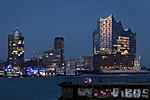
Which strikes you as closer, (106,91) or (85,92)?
(106,91)

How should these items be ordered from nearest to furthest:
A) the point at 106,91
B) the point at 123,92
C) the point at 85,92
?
the point at 123,92
the point at 106,91
the point at 85,92

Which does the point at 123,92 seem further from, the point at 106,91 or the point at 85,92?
the point at 85,92

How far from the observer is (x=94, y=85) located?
2240 inches

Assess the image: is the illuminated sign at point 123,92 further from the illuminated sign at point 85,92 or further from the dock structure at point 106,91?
the illuminated sign at point 85,92

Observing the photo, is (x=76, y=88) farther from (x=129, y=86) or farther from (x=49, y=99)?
(x=49, y=99)

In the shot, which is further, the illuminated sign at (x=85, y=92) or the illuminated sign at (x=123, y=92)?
the illuminated sign at (x=85, y=92)

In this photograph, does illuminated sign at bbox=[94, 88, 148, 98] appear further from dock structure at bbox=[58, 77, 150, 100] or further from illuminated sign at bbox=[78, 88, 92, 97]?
illuminated sign at bbox=[78, 88, 92, 97]

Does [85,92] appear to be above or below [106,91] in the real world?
below

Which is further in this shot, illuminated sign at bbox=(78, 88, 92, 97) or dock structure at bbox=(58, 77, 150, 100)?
illuminated sign at bbox=(78, 88, 92, 97)

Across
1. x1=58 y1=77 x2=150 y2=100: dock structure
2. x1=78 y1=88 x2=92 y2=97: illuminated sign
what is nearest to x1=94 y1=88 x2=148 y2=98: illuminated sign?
x1=58 y1=77 x2=150 y2=100: dock structure

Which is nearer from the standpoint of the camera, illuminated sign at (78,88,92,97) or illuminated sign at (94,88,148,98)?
illuminated sign at (94,88,148,98)

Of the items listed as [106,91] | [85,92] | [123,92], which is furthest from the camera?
[85,92]

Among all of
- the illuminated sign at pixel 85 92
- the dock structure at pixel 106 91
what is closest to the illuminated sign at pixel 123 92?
the dock structure at pixel 106 91

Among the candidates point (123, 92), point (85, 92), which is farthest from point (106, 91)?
point (85, 92)
